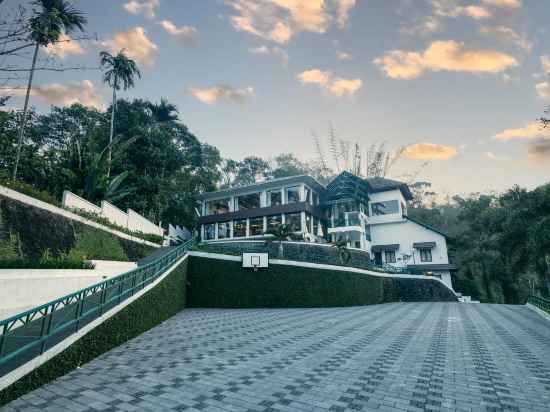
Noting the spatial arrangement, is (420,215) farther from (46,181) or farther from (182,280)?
(46,181)

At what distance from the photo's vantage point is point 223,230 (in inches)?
1620

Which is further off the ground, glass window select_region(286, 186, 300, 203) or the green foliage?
glass window select_region(286, 186, 300, 203)

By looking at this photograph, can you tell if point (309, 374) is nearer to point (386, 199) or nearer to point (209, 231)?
point (209, 231)

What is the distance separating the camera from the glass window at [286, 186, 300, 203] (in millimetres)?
36784

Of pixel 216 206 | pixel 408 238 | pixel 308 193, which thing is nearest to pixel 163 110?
pixel 216 206

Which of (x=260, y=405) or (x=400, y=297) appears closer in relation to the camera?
(x=260, y=405)

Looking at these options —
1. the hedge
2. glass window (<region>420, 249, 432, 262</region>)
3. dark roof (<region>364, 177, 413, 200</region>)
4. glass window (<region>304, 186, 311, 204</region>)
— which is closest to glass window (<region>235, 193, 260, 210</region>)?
glass window (<region>304, 186, 311, 204</region>)

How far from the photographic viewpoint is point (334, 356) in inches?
322

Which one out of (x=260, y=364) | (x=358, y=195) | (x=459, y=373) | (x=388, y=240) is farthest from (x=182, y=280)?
(x=388, y=240)

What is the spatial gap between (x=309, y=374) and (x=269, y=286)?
1377cm

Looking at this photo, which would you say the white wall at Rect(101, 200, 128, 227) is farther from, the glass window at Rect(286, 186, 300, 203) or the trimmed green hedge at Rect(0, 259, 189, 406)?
the glass window at Rect(286, 186, 300, 203)

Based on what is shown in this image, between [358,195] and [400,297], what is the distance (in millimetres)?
14557

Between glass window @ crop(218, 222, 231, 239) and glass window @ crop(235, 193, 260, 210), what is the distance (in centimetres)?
293

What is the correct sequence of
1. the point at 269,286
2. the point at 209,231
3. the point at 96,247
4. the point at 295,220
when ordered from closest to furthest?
the point at 96,247, the point at 269,286, the point at 295,220, the point at 209,231
